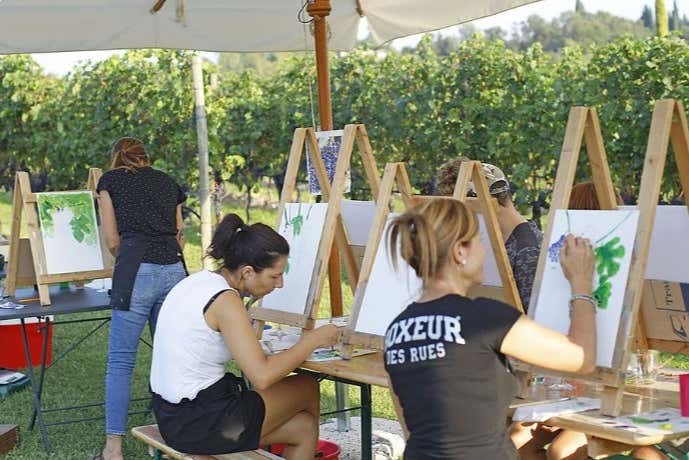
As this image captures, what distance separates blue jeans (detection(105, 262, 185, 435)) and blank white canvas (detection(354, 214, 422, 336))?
1348 mm

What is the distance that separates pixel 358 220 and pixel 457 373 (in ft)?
6.46

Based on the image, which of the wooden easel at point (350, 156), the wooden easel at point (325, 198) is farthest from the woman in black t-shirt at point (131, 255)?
the wooden easel at point (350, 156)

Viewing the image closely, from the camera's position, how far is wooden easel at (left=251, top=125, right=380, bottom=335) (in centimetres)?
387

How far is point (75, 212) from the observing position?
17.4ft

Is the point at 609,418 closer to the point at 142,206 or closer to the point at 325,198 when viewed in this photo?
the point at 325,198

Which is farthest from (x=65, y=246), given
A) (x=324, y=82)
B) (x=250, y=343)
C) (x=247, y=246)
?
(x=250, y=343)

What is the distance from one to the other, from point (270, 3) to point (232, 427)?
2897 mm

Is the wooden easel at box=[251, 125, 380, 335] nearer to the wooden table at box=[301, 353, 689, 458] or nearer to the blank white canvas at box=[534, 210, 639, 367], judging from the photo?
the wooden table at box=[301, 353, 689, 458]

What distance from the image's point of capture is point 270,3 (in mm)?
5680

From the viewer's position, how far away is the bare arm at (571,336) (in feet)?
7.95

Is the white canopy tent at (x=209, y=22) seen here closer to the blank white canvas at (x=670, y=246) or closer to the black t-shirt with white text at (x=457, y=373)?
the blank white canvas at (x=670, y=246)

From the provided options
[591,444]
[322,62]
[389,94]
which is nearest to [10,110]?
[389,94]

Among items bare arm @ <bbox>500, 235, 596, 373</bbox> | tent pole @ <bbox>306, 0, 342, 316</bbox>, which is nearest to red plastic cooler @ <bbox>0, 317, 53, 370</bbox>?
tent pole @ <bbox>306, 0, 342, 316</bbox>

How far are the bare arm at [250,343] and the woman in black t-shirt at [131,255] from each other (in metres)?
1.29
